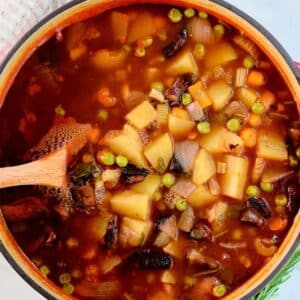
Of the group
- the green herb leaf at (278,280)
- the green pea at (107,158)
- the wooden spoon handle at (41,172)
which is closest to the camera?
the wooden spoon handle at (41,172)

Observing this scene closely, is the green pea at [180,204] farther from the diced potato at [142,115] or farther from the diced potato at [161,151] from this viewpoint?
the diced potato at [142,115]

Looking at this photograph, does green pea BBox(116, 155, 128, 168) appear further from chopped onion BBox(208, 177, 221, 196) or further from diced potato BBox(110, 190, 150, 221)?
chopped onion BBox(208, 177, 221, 196)

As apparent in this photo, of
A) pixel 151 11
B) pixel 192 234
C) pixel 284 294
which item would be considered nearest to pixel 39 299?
pixel 192 234

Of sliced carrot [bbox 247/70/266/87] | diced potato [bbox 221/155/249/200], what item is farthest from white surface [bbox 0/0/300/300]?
diced potato [bbox 221/155/249/200]

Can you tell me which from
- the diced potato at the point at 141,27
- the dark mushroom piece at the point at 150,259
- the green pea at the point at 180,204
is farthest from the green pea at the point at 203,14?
the dark mushroom piece at the point at 150,259

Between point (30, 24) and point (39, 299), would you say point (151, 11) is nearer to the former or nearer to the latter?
point (30, 24)

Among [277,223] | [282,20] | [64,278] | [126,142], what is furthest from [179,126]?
[282,20]
